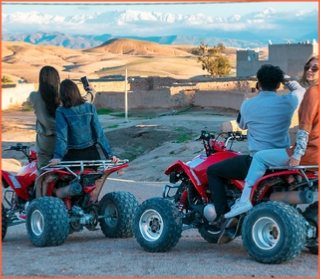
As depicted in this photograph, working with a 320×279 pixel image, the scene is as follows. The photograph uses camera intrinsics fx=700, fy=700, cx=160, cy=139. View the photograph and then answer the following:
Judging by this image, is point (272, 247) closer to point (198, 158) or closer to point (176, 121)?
point (198, 158)

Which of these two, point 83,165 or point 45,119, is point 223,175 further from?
point 45,119

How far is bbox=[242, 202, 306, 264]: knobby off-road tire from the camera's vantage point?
588 cm

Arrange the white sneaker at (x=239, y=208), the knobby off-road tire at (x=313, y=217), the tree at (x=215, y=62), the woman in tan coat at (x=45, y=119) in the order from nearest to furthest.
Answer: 1. the knobby off-road tire at (x=313, y=217)
2. the white sneaker at (x=239, y=208)
3. the woman in tan coat at (x=45, y=119)
4. the tree at (x=215, y=62)

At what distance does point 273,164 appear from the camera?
20.0ft

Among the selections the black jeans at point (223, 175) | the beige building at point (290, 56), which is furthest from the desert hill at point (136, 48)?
the black jeans at point (223, 175)

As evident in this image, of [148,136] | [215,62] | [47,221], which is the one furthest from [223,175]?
[215,62]

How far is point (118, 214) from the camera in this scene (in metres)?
8.09

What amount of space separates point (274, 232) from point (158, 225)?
1420mm

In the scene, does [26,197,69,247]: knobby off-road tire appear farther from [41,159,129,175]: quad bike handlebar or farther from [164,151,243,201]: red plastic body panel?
[164,151,243,201]: red plastic body panel

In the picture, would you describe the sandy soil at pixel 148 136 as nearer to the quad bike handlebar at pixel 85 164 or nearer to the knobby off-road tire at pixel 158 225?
the quad bike handlebar at pixel 85 164

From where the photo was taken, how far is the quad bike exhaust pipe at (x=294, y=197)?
6008mm

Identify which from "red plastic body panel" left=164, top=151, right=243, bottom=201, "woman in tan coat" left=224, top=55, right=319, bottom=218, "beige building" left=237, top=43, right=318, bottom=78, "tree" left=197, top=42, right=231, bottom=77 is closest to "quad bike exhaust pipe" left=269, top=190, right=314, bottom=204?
"woman in tan coat" left=224, top=55, right=319, bottom=218

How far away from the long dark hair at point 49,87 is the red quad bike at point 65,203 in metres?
0.69

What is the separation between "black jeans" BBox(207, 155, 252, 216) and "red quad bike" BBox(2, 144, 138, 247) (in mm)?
1468
